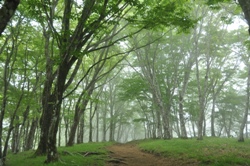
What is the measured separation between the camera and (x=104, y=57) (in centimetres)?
1778

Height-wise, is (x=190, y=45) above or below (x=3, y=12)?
above

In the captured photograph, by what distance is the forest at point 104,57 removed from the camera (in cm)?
841

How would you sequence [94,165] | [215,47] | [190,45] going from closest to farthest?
[94,165]
[215,47]
[190,45]

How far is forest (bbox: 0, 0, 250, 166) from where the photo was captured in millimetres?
8406

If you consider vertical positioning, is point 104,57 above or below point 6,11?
above

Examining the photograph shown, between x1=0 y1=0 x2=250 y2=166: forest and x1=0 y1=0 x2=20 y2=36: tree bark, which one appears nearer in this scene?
x1=0 y1=0 x2=20 y2=36: tree bark

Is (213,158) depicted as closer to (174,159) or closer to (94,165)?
(174,159)

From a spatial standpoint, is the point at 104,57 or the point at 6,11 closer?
the point at 6,11

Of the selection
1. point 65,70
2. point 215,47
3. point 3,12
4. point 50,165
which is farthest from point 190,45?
point 3,12

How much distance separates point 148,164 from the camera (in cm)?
1106

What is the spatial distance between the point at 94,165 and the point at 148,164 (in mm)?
3234

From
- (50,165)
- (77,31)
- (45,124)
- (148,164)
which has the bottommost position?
(148,164)

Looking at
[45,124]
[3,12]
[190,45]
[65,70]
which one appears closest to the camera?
[3,12]

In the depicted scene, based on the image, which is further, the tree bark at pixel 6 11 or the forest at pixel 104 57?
the forest at pixel 104 57
